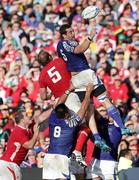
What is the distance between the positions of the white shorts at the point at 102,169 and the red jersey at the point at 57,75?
4.18 ft

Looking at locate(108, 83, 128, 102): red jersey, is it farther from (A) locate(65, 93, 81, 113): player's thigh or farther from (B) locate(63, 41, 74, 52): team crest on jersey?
(B) locate(63, 41, 74, 52): team crest on jersey

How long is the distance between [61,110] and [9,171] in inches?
54.1

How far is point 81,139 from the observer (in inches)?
697

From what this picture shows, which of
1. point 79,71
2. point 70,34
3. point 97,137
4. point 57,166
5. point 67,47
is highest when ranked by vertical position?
point 70,34

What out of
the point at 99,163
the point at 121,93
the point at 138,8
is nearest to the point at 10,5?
the point at 138,8

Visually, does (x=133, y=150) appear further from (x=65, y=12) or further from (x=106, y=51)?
(x=65, y=12)

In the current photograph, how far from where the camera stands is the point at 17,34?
2730 centimetres

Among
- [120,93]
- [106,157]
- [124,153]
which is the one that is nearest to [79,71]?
[106,157]

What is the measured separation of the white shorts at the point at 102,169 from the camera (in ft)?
58.6

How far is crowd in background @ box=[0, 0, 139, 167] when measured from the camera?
75.9 feet

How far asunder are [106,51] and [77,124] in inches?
312

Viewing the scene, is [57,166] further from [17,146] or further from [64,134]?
[17,146]

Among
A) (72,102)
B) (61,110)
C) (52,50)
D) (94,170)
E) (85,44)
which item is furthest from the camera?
(52,50)

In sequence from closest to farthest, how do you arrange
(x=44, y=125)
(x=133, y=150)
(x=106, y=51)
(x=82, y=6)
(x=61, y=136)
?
(x=61, y=136) < (x=133, y=150) < (x=44, y=125) < (x=106, y=51) < (x=82, y=6)
